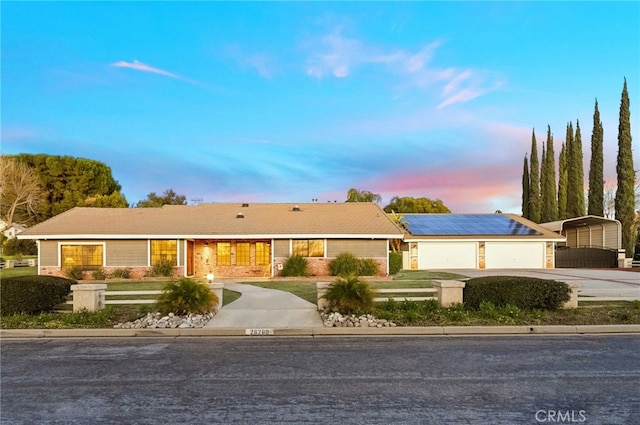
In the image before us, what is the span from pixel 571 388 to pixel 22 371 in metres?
8.87

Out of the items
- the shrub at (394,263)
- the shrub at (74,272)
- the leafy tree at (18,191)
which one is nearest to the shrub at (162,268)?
the shrub at (74,272)

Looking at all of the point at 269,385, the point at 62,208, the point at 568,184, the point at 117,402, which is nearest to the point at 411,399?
the point at 269,385

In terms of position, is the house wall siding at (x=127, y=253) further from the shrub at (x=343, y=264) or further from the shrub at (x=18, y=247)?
the shrub at (x=18, y=247)

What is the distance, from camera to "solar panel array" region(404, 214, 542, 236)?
33906mm

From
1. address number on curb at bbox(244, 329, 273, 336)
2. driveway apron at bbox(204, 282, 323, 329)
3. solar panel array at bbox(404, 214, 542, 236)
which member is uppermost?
solar panel array at bbox(404, 214, 542, 236)

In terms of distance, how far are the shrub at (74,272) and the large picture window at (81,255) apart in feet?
Result: 1.40

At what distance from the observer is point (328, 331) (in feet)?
37.1

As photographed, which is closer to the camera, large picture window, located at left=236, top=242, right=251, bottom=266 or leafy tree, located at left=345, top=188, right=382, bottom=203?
large picture window, located at left=236, top=242, right=251, bottom=266

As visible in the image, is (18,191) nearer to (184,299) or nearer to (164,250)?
(164,250)

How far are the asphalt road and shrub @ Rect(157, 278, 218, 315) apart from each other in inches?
76.1

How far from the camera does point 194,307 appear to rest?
41.1 feet

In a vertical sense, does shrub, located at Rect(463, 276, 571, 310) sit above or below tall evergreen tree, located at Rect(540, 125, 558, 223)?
below

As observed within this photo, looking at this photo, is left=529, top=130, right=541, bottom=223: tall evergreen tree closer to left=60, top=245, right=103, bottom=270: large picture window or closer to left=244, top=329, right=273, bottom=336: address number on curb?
left=60, top=245, right=103, bottom=270: large picture window

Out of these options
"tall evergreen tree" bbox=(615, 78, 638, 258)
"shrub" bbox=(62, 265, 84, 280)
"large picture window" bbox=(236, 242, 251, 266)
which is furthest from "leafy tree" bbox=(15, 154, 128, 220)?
"tall evergreen tree" bbox=(615, 78, 638, 258)
